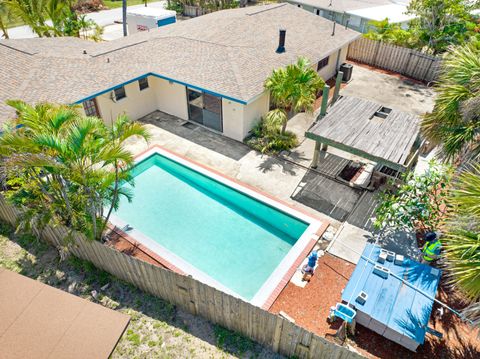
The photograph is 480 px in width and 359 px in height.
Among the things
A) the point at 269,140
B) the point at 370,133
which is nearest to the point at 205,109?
the point at 269,140

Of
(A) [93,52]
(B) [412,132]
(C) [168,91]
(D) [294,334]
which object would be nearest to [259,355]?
(D) [294,334]

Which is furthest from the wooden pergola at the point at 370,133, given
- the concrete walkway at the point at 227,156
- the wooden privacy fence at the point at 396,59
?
the wooden privacy fence at the point at 396,59

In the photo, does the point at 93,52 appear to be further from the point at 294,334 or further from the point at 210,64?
the point at 294,334

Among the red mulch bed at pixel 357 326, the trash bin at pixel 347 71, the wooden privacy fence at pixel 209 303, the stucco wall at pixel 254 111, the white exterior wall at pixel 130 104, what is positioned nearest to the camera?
the wooden privacy fence at pixel 209 303

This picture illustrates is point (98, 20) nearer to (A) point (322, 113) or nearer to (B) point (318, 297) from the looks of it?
(A) point (322, 113)

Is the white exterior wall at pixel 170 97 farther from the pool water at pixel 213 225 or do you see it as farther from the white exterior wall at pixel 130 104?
the pool water at pixel 213 225

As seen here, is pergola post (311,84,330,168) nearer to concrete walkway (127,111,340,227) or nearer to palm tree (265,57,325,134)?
concrete walkway (127,111,340,227)
